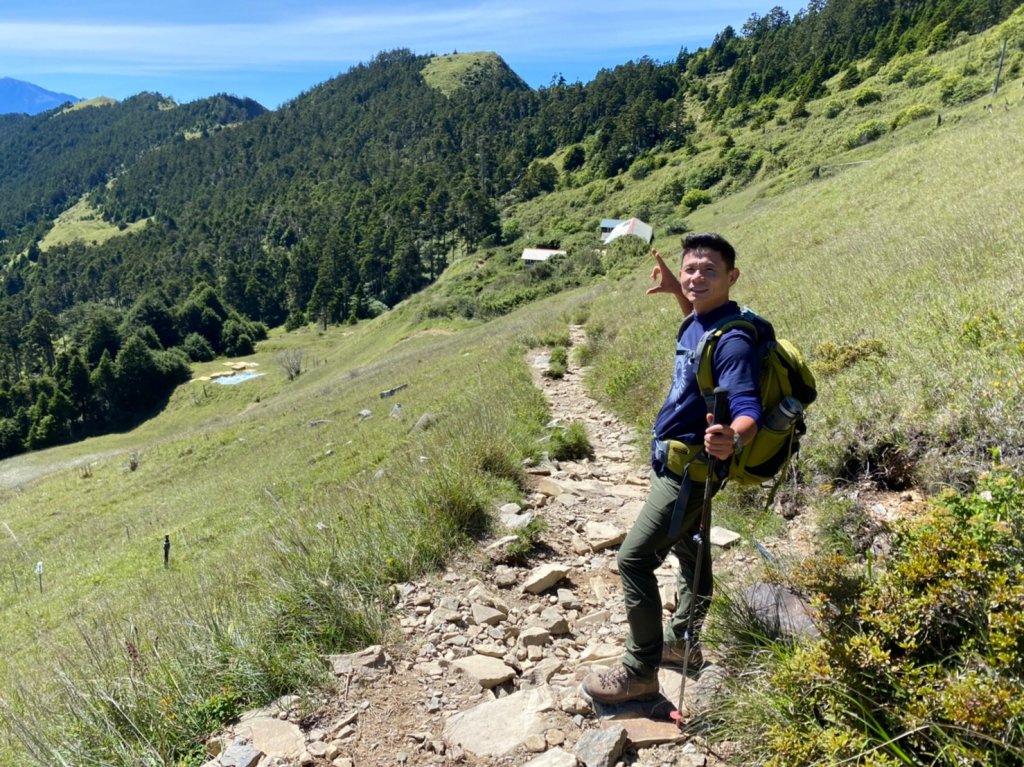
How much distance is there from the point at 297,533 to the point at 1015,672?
4.24 m

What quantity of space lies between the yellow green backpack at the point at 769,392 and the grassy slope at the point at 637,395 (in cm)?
181

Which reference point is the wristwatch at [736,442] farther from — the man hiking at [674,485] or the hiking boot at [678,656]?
the hiking boot at [678,656]

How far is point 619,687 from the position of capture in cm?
296

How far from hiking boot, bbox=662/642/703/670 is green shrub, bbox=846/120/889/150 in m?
58.4

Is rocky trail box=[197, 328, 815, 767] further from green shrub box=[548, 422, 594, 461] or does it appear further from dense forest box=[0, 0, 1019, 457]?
dense forest box=[0, 0, 1019, 457]

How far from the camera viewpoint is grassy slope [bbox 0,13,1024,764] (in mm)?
4690

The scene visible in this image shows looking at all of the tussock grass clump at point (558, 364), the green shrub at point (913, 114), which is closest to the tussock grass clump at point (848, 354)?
the tussock grass clump at point (558, 364)

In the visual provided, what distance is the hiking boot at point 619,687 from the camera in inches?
116

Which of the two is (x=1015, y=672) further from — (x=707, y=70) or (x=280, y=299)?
(x=707, y=70)

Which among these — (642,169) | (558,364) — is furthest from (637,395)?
(642,169)

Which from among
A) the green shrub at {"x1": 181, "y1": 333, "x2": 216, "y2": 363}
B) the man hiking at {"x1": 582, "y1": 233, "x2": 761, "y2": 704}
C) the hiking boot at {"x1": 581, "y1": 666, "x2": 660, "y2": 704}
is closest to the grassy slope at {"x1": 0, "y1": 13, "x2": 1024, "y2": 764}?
the man hiking at {"x1": 582, "y1": 233, "x2": 761, "y2": 704}

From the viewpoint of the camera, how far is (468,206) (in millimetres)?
100312

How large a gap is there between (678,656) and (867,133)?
61.1m

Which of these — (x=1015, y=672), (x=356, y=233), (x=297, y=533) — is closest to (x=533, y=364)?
(x=297, y=533)
